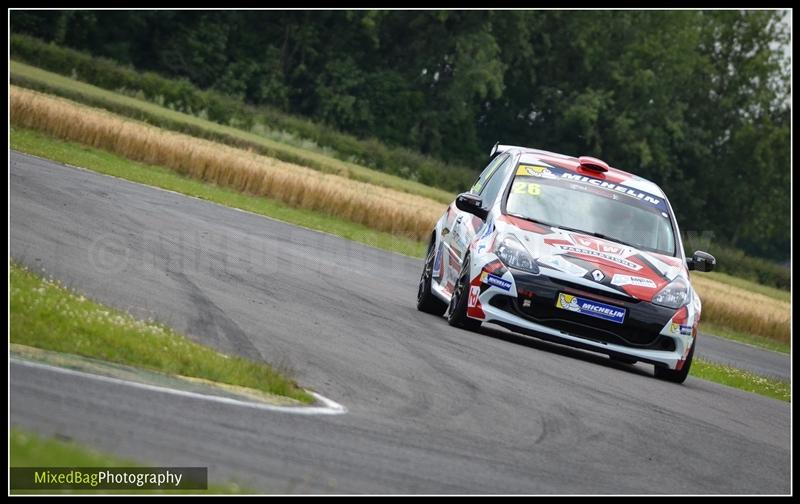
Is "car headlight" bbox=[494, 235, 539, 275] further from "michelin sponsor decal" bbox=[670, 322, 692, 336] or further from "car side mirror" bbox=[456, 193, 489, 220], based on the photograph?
"michelin sponsor decal" bbox=[670, 322, 692, 336]

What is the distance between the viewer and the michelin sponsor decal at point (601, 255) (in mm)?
13328

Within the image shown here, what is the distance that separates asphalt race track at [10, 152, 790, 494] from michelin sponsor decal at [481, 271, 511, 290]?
554mm

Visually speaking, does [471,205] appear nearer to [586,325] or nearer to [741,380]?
[586,325]

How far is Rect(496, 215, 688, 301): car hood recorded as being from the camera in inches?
514

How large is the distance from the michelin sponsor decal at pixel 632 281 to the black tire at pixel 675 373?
72cm

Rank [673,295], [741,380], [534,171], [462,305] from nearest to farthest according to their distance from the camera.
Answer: [673,295] < [462,305] < [534,171] < [741,380]

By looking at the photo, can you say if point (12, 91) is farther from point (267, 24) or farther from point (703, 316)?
point (267, 24)

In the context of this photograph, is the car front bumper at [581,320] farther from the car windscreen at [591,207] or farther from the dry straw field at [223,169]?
the dry straw field at [223,169]

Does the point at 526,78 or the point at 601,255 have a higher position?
the point at 601,255

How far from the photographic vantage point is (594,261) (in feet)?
43.4

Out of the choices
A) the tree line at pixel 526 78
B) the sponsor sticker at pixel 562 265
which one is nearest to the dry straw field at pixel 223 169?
the sponsor sticker at pixel 562 265

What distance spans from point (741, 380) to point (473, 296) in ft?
15.8

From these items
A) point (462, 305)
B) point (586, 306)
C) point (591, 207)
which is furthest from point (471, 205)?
point (586, 306)

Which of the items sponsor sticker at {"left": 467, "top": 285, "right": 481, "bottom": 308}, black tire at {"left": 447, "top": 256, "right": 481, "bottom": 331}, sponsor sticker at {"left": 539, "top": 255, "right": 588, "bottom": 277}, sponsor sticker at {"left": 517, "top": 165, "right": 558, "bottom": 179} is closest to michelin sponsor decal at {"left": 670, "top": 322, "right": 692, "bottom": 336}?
sponsor sticker at {"left": 539, "top": 255, "right": 588, "bottom": 277}
